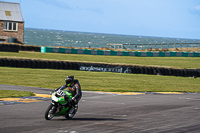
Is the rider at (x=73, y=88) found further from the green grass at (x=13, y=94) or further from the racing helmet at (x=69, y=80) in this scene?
the green grass at (x=13, y=94)

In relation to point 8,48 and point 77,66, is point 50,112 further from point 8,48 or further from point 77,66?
point 8,48

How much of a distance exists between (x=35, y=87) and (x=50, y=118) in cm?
1054

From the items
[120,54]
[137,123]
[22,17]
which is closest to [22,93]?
[137,123]

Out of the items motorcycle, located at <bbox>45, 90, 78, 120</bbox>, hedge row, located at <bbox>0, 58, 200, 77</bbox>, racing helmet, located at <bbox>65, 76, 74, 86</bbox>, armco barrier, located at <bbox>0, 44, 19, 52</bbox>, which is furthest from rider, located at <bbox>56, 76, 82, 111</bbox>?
armco barrier, located at <bbox>0, 44, 19, 52</bbox>

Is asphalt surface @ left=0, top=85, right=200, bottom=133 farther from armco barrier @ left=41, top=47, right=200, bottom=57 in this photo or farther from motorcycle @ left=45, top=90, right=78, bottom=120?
armco barrier @ left=41, top=47, right=200, bottom=57

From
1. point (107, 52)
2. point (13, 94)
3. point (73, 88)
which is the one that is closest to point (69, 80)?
point (73, 88)

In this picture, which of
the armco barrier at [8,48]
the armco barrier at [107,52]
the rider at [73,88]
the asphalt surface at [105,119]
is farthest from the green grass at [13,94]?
the armco barrier at [107,52]

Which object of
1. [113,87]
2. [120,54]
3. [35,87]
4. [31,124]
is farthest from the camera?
[120,54]

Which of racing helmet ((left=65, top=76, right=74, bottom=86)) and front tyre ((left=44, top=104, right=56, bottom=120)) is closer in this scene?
front tyre ((left=44, top=104, right=56, bottom=120))

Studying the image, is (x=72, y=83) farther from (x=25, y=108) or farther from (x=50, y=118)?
(x=25, y=108)

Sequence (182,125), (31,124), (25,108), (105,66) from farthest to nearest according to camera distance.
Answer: (105,66)
(25,108)
(182,125)
(31,124)

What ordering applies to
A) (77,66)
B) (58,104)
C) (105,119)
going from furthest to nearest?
1. (77,66)
2. (105,119)
3. (58,104)

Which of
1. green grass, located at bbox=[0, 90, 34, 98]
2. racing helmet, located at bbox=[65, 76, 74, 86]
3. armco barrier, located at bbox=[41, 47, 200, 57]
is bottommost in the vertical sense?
green grass, located at bbox=[0, 90, 34, 98]

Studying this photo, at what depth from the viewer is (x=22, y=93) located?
1753cm
